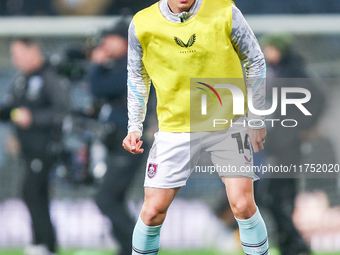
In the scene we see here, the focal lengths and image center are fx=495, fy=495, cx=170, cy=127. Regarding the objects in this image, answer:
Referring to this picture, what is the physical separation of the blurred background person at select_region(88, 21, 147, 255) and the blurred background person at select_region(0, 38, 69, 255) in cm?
36

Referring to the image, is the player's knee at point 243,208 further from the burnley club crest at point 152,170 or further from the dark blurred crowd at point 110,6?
the dark blurred crowd at point 110,6

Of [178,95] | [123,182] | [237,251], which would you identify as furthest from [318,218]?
[178,95]

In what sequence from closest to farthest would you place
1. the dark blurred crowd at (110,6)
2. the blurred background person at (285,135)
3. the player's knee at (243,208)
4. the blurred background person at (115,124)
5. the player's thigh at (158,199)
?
the player's knee at (243,208)
the player's thigh at (158,199)
the blurred background person at (115,124)
the blurred background person at (285,135)
the dark blurred crowd at (110,6)

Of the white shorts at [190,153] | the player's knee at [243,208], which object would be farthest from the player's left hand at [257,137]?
the player's knee at [243,208]

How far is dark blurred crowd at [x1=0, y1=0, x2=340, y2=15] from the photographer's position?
477 centimetres

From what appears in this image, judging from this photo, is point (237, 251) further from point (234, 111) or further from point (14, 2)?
point (14, 2)

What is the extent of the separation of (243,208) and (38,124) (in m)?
2.31

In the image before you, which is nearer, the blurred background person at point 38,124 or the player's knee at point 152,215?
the player's knee at point 152,215

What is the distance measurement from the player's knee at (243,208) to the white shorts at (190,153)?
14 centimetres

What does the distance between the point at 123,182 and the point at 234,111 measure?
1478 mm

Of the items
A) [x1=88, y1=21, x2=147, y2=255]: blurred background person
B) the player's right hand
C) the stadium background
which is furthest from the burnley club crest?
the stadium background

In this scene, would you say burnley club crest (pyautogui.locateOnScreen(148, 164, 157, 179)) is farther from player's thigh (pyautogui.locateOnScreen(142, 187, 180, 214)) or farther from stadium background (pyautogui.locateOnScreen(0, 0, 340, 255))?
stadium background (pyautogui.locateOnScreen(0, 0, 340, 255))

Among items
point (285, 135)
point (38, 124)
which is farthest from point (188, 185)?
point (38, 124)

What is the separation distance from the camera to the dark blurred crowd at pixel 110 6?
477cm
